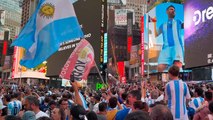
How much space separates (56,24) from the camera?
9.77 metres

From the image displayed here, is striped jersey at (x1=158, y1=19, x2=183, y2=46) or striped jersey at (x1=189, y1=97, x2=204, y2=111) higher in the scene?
striped jersey at (x1=158, y1=19, x2=183, y2=46)

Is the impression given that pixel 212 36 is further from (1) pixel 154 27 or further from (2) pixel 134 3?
(2) pixel 134 3

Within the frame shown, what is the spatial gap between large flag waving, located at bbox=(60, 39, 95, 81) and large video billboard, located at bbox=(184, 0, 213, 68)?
14.2m

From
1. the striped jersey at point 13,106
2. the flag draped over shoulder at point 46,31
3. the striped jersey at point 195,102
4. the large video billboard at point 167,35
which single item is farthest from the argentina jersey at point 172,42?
the striped jersey at point 13,106

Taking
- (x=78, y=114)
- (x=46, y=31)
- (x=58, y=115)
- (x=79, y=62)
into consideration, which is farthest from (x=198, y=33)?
(x=78, y=114)

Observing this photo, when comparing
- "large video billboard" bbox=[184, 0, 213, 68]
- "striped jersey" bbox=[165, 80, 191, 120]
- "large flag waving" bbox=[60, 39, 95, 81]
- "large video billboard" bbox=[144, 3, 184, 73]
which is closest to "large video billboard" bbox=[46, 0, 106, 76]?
"large video billboard" bbox=[184, 0, 213, 68]

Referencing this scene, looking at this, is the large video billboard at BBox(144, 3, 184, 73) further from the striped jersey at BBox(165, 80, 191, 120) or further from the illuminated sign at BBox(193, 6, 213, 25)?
the striped jersey at BBox(165, 80, 191, 120)

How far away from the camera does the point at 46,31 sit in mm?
9555

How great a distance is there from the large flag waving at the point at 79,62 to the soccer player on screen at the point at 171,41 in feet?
105

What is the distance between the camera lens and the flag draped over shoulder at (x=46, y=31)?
941cm

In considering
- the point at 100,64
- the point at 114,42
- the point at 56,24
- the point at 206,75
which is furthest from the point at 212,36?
the point at 114,42

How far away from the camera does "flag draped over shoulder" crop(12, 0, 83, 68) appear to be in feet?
30.9

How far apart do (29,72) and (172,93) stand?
55.8m

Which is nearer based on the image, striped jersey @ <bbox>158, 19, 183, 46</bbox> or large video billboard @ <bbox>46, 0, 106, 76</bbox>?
large video billboard @ <bbox>46, 0, 106, 76</bbox>
